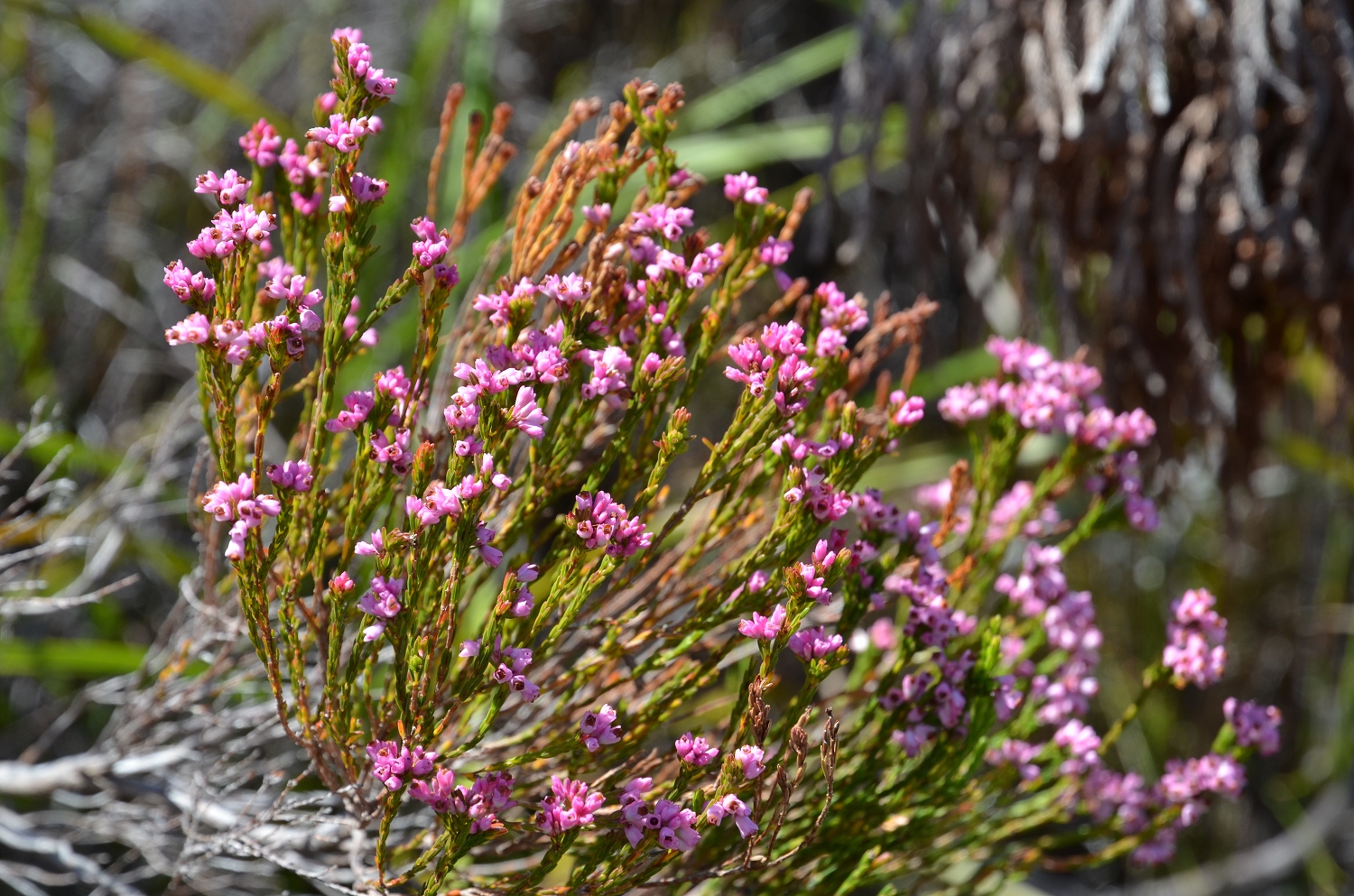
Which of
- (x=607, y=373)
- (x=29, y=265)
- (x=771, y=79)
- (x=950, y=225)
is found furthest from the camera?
(x=771, y=79)

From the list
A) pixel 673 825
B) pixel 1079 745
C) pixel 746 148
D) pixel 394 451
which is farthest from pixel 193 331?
pixel 746 148

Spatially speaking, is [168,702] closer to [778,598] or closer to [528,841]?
[528,841]

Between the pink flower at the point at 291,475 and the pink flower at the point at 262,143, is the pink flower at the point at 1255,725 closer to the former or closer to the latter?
the pink flower at the point at 291,475

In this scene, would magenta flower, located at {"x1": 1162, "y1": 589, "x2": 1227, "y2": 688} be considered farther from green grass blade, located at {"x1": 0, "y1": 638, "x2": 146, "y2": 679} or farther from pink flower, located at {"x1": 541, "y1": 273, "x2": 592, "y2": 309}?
green grass blade, located at {"x1": 0, "y1": 638, "x2": 146, "y2": 679}

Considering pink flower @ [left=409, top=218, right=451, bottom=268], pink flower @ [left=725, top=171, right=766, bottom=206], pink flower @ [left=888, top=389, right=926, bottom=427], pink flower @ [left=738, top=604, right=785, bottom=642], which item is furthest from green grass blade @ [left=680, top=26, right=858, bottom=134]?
pink flower @ [left=738, top=604, right=785, bottom=642]

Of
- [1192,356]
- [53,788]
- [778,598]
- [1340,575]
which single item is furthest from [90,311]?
[1340,575]

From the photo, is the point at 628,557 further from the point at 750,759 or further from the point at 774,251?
the point at 774,251

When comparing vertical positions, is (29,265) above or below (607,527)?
above
